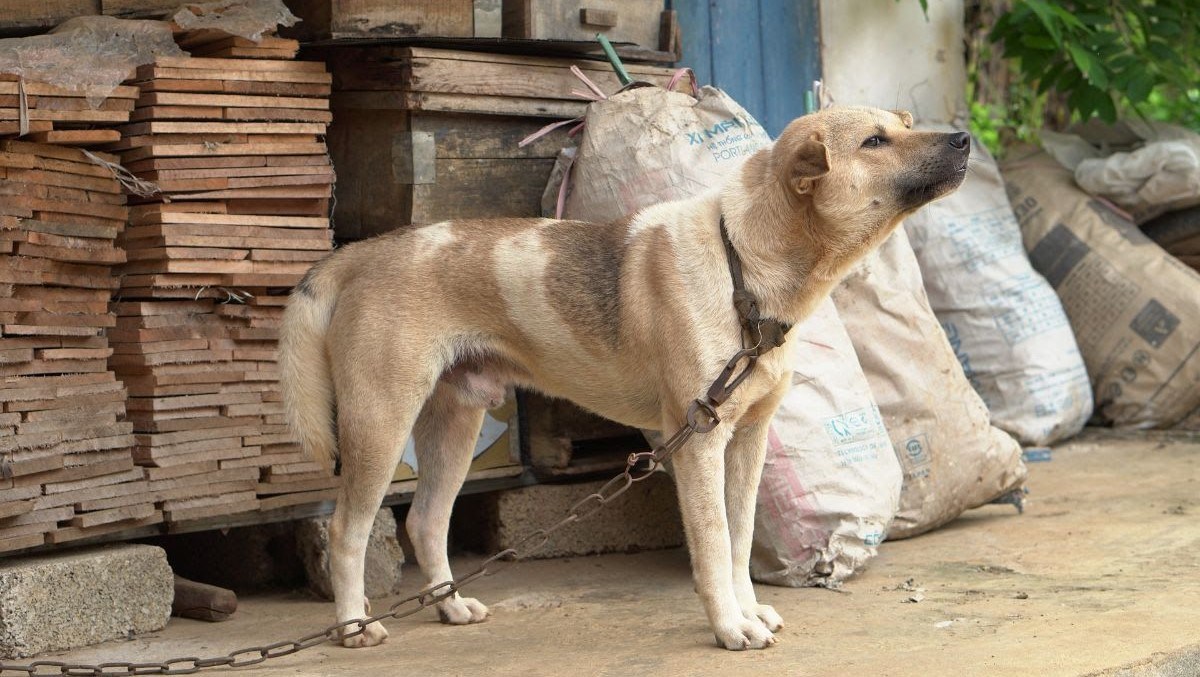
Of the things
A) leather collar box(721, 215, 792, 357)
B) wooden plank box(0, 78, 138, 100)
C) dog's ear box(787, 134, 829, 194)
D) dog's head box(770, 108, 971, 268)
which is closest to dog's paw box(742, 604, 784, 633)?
leather collar box(721, 215, 792, 357)

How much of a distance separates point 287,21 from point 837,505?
2376mm

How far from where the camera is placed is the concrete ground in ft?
11.6

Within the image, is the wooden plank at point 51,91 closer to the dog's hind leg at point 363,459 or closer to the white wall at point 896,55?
the dog's hind leg at point 363,459

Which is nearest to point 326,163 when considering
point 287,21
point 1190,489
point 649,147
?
point 287,21

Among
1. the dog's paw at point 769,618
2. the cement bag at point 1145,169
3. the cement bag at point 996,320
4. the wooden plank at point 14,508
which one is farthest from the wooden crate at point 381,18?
the cement bag at point 1145,169

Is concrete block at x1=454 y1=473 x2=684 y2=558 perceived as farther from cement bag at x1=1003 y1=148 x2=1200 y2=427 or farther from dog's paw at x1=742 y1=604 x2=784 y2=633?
cement bag at x1=1003 y1=148 x2=1200 y2=427

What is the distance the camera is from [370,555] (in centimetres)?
477

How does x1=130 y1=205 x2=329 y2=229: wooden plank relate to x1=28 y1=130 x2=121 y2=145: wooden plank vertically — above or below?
below

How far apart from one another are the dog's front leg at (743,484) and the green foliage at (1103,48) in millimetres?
3512

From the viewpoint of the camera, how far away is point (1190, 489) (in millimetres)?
5625

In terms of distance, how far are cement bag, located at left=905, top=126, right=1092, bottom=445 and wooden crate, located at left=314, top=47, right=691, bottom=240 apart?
6.97ft

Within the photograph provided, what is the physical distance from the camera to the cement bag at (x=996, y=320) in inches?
254

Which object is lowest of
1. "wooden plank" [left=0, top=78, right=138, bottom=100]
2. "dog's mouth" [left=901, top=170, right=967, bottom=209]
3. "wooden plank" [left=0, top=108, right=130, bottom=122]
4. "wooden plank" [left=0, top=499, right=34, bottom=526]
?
"wooden plank" [left=0, top=499, right=34, bottom=526]

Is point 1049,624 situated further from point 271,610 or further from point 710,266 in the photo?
point 271,610
